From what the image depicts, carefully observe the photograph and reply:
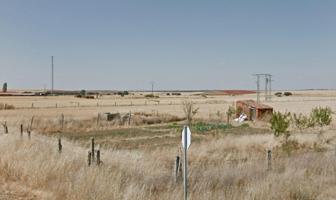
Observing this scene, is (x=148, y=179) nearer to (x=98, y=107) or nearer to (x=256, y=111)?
(x=256, y=111)

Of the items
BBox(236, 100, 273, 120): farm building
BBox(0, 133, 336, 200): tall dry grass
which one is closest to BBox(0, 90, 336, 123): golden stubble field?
BBox(236, 100, 273, 120): farm building

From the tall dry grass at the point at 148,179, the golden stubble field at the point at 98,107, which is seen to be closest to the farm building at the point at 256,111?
the golden stubble field at the point at 98,107

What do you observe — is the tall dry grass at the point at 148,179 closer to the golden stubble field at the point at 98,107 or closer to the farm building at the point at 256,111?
the golden stubble field at the point at 98,107

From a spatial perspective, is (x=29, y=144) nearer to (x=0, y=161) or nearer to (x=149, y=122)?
(x=0, y=161)

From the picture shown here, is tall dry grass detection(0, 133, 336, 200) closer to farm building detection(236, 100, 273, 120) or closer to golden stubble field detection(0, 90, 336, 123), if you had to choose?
golden stubble field detection(0, 90, 336, 123)

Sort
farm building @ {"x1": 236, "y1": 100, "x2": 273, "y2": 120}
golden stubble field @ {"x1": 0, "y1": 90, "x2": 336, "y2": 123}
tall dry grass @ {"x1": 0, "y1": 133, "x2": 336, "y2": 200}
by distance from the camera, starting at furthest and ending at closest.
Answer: golden stubble field @ {"x1": 0, "y1": 90, "x2": 336, "y2": 123}
farm building @ {"x1": 236, "y1": 100, "x2": 273, "y2": 120}
tall dry grass @ {"x1": 0, "y1": 133, "x2": 336, "y2": 200}

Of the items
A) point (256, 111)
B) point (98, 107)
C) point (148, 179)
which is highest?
point (148, 179)

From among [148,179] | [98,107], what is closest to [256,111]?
[98,107]

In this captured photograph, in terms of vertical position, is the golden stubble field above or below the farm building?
below

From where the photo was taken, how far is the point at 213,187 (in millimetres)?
10250

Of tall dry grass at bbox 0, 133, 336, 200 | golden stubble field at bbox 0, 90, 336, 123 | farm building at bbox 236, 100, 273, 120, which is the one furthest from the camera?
golden stubble field at bbox 0, 90, 336, 123

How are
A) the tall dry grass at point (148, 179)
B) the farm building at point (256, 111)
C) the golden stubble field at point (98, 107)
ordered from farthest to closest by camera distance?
the golden stubble field at point (98, 107) < the farm building at point (256, 111) < the tall dry grass at point (148, 179)

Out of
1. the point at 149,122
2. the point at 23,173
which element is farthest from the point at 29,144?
the point at 149,122

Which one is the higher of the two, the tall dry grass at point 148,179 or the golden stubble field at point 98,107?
the tall dry grass at point 148,179
